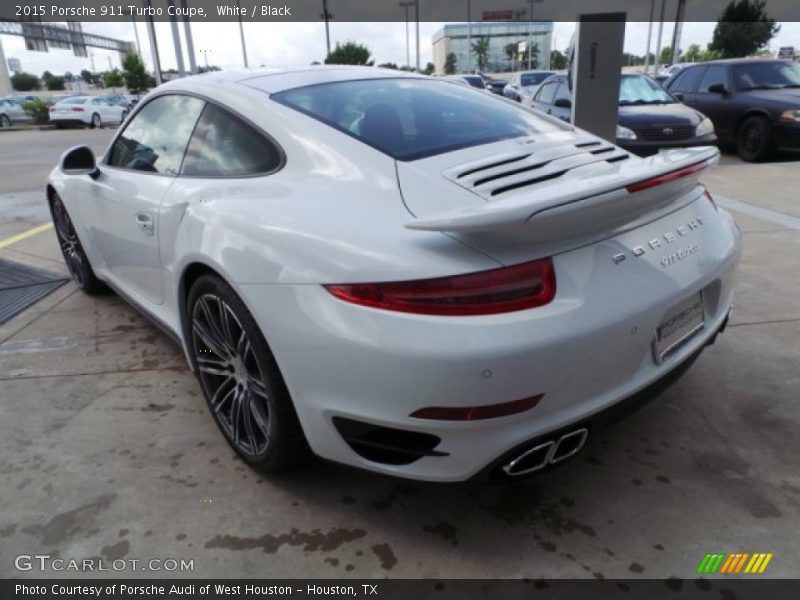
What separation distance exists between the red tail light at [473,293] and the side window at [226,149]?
848mm

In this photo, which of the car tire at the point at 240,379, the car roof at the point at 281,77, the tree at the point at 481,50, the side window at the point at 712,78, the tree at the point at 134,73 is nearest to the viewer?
the car tire at the point at 240,379

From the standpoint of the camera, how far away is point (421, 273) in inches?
64.3

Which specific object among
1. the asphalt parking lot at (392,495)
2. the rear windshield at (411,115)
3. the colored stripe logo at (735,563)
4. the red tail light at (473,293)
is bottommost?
the asphalt parking lot at (392,495)

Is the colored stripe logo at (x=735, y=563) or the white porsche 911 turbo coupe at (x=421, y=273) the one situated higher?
the white porsche 911 turbo coupe at (x=421, y=273)

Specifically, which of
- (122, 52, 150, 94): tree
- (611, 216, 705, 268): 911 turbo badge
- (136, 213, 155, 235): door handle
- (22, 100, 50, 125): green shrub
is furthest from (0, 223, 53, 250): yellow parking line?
(122, 52, 150, 94): tree

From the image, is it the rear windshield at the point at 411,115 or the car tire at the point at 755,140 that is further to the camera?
the car tire at the point at 755,140

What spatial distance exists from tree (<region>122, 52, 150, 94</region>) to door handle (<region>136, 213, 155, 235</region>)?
4485 cm

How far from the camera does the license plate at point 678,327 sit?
1.93 m

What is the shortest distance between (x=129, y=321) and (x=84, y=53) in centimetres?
6370

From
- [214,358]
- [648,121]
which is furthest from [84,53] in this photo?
[214,358]

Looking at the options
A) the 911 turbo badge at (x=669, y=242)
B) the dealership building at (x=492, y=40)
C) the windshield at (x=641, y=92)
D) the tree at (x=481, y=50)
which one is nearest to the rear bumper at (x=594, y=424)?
the 911 turbo badge at (x=669, y=242)

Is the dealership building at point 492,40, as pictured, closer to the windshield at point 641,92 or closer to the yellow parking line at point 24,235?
the windshield at point 641,92

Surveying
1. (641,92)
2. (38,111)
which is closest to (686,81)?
(641,92)

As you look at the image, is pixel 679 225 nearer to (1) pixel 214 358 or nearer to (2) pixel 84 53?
(1) pixel 214 358
